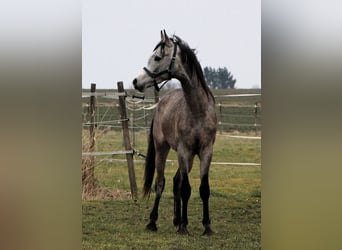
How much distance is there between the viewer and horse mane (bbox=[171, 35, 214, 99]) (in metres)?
3.12

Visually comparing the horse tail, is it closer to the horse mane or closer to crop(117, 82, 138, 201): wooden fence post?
crop(117, 82, 138, 201): wooden fence post

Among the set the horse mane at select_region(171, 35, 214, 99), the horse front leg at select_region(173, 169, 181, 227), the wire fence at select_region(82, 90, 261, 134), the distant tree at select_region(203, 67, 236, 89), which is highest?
the horse mane at select_region(171, 35, 214, 99)

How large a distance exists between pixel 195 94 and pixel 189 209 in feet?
2.00

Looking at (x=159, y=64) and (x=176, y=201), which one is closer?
(x=159, y=64)

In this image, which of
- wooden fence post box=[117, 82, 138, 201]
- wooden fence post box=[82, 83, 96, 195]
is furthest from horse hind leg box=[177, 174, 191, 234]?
wooden fence post box=[82, 83, 96, 195]

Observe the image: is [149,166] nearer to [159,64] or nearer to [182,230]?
[182,230]

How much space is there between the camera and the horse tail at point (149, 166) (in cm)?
323

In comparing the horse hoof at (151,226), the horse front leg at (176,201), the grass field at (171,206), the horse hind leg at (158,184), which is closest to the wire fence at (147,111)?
the grass field at (171,206)

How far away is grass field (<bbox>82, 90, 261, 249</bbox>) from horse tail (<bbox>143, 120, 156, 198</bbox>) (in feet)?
0.10

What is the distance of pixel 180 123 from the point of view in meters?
3.23

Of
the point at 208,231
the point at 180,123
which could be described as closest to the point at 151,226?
the point at 208,231

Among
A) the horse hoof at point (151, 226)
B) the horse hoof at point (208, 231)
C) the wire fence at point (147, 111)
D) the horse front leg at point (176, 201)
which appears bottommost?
the horse hoof at point (208, 231)

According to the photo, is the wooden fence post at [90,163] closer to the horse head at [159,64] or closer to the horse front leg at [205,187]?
the horse head at [159,64]
